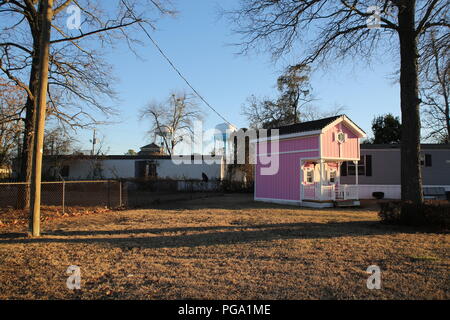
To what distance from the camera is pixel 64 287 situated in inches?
172

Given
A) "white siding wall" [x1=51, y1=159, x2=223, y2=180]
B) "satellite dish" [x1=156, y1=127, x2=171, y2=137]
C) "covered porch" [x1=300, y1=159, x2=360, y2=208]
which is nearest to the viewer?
"covered porch" [x1=300, y1=159, x2=360, y2=208]

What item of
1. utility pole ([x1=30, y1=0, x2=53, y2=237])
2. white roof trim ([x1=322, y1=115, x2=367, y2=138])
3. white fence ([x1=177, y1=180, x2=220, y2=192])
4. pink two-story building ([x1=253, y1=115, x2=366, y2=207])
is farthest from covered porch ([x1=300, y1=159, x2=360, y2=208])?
white fence ([x1=177, y1=180, x2=220, y2=192])

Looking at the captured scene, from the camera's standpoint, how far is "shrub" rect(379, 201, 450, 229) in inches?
356

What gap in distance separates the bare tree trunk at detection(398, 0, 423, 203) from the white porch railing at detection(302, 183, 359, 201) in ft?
20.9

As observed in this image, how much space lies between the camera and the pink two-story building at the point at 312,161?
16.4 meters

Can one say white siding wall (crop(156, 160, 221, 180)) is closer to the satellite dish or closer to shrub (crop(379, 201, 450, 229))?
the satellite dish

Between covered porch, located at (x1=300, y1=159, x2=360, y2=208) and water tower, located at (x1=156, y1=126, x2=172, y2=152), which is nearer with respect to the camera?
covered porch, located at (x1=300, y1=159, x2=360, y2=208)

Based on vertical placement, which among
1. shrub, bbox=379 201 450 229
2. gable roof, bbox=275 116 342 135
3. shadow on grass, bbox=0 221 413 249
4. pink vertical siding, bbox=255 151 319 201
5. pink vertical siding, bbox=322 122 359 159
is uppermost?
gable roof, bbox=275 116 342 135

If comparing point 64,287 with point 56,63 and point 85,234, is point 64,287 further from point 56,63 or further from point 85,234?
point 56,63

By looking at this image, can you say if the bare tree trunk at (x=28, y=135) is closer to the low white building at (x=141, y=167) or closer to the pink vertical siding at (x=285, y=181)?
the pink vertical siding at (x=285, y=181)

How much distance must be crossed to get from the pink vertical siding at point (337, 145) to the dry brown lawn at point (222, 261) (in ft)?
24.1
